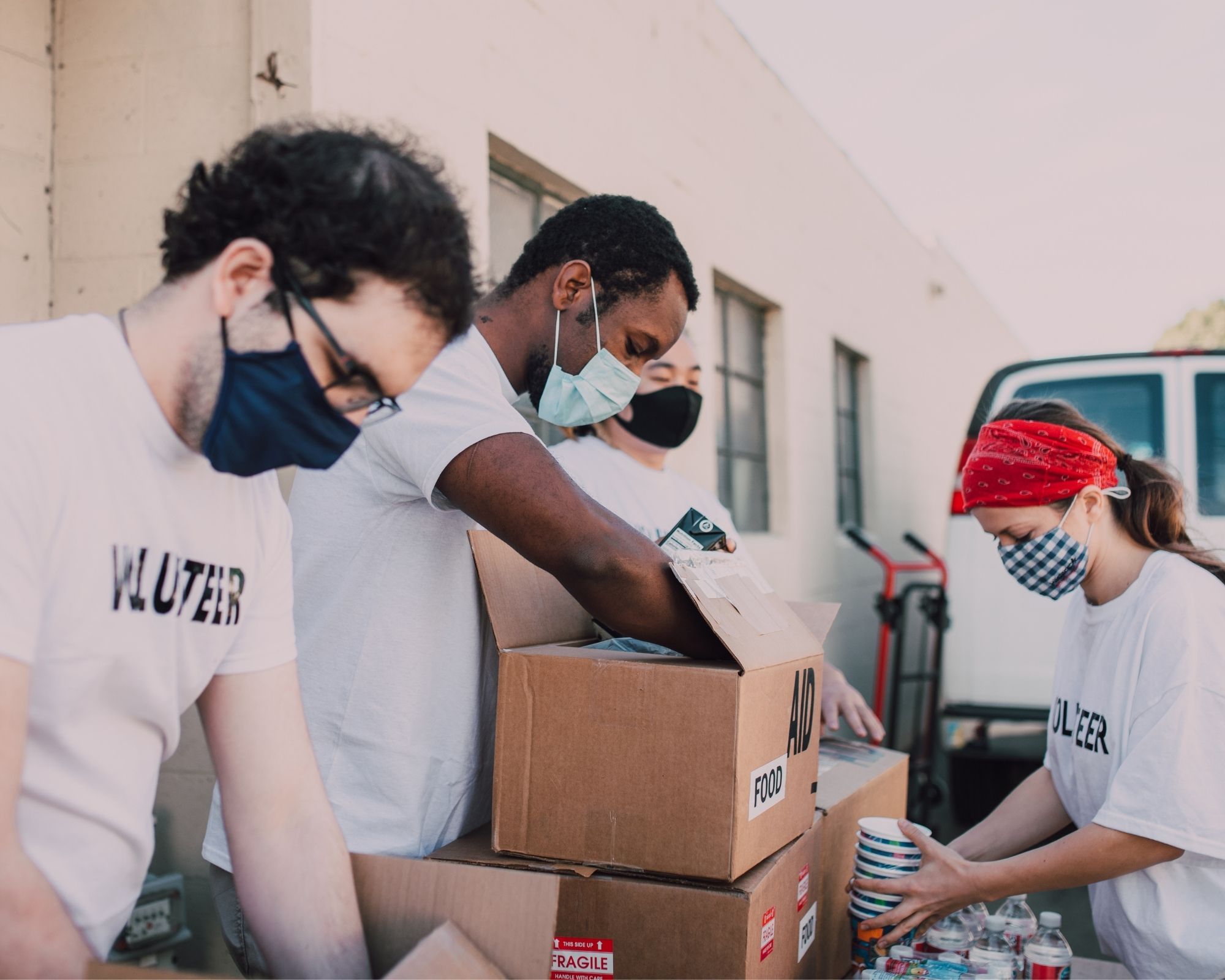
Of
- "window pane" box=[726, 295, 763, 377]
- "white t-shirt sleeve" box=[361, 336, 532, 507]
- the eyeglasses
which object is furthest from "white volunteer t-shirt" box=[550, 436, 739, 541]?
"window pane" box=[726, 295, 763, 377]

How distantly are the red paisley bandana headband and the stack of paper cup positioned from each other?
0.74 meters

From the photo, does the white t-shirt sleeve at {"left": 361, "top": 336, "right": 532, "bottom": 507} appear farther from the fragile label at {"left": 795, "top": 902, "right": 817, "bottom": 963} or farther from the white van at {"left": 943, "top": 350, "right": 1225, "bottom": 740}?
the white van at {"left": 943, "top": 350, "right": 1225, "bottom": 740}

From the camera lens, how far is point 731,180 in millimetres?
5750

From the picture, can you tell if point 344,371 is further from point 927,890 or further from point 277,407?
point 927,890

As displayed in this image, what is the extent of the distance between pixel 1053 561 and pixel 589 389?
108cm

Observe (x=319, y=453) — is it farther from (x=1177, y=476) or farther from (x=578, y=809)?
(x=1177, y=476)

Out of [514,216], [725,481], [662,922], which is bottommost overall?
[662,922]

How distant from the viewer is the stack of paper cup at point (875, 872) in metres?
1.93

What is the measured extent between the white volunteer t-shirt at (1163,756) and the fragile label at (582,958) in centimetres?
95

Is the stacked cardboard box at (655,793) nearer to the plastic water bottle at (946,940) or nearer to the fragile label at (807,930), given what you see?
the fragile label at (807,930)

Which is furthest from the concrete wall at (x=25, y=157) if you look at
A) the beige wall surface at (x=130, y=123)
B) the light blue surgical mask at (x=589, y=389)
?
the light blue surgical mask at (x=589, y=389)

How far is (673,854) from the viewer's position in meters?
1.56

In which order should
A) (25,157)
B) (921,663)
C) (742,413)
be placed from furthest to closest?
(921,663), (742,413), (25,157)

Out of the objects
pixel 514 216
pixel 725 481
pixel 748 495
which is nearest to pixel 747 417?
pixel 748 495
